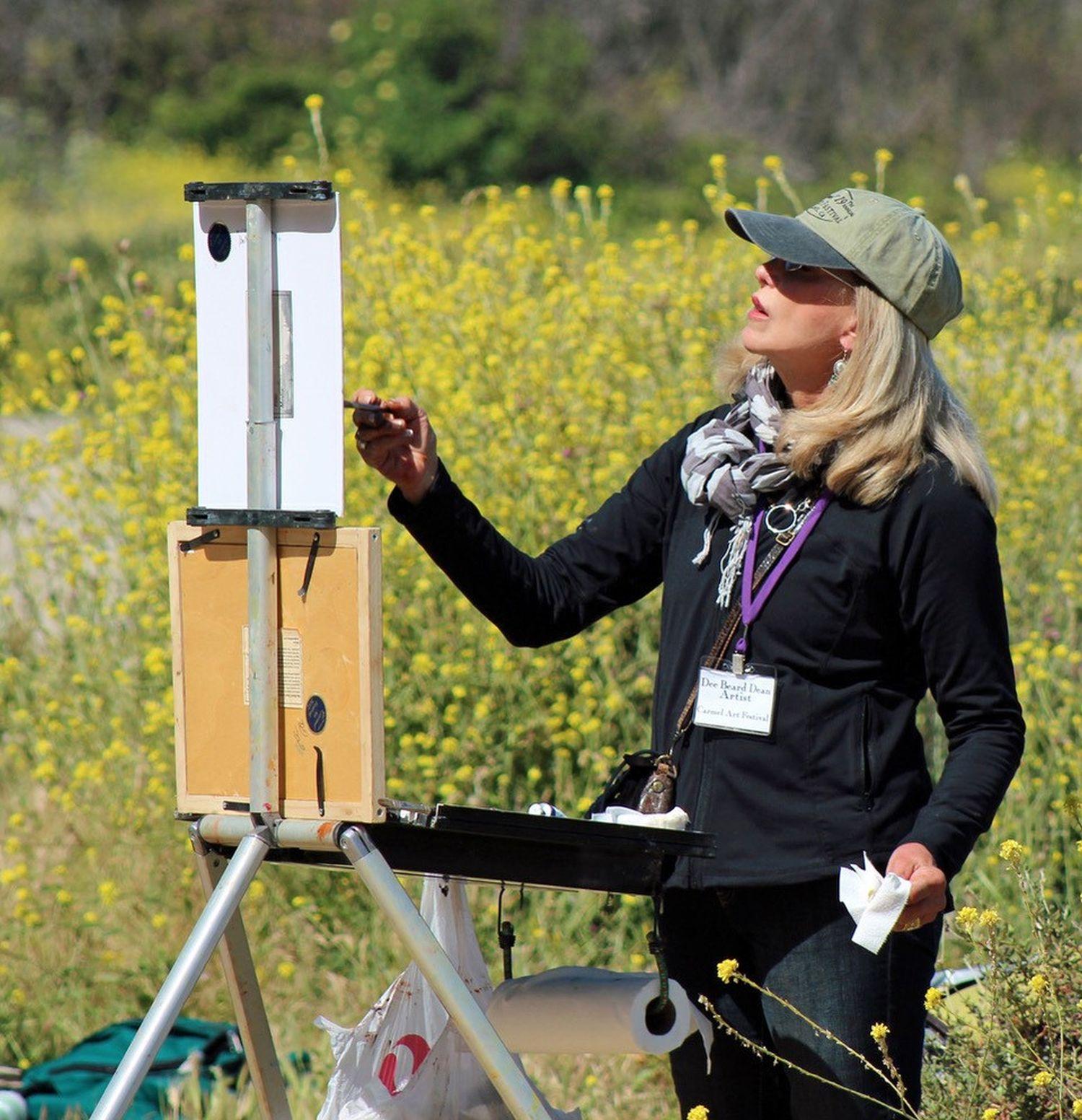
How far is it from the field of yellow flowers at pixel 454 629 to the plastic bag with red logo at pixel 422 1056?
1170mm

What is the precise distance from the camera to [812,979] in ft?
7.14

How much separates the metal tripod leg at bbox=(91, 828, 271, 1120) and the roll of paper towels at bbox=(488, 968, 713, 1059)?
471 mm

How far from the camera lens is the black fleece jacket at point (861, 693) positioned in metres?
2.11

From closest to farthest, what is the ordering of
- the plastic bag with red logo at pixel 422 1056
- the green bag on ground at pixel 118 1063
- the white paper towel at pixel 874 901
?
the white paper towel at pixel 874 901, the plastic bag with red logo at pixel 422 1056, the green bag on ground at pixel 118 1063

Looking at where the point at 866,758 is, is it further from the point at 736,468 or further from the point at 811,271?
the point at 811,271

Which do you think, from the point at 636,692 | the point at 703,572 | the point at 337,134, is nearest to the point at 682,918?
the point at 703,572

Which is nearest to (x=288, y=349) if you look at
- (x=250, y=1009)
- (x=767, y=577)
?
(x=767, y=577)

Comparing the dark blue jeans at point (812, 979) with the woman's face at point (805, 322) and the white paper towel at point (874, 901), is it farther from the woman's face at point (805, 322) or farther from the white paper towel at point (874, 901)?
the woman's face at point (805, 322)

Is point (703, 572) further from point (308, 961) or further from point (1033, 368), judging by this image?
point (1033, 368)

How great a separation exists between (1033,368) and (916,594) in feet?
8.28

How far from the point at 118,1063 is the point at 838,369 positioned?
1.94m

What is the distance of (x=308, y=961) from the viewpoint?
12.9 feet

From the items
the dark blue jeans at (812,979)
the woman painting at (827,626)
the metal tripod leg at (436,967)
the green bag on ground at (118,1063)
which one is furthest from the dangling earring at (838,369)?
the green bag on ground at (118,1063)

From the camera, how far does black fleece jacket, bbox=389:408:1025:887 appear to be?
2105 mm
